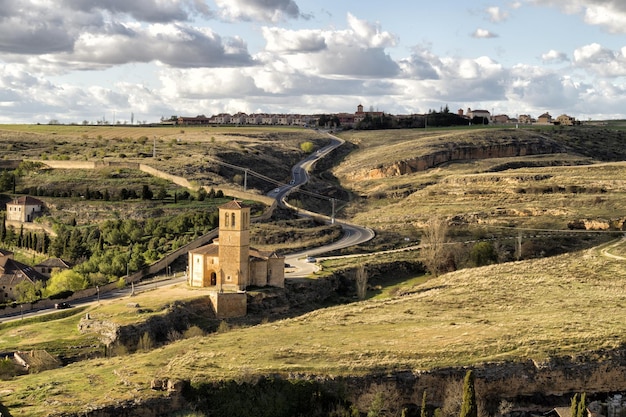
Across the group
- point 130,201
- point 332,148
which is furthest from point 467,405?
point 332,148

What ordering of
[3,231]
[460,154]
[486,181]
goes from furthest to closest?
[460,154] → [486,181] → [3,231]

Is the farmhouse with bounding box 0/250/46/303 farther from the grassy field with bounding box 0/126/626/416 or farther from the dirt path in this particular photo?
the dirt path

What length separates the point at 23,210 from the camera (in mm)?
78375

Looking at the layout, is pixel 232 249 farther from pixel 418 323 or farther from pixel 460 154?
pixel 460 154

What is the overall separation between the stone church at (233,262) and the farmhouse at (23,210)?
92.5ft

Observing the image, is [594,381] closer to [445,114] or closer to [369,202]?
[369,202]

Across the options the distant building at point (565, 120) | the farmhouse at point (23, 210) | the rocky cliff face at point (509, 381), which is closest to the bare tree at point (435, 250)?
the rocky cliff face at point (509, 381)

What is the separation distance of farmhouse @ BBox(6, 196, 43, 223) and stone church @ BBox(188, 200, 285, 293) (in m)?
28.2

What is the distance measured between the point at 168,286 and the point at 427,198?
42.3 metres

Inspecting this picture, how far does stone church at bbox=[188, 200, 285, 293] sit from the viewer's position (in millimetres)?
54906

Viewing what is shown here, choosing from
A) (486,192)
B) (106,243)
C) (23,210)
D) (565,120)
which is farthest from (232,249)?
(565,120)

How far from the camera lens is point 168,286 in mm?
57062

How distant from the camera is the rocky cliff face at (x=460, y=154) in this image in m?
114

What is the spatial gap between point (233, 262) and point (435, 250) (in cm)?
1663
